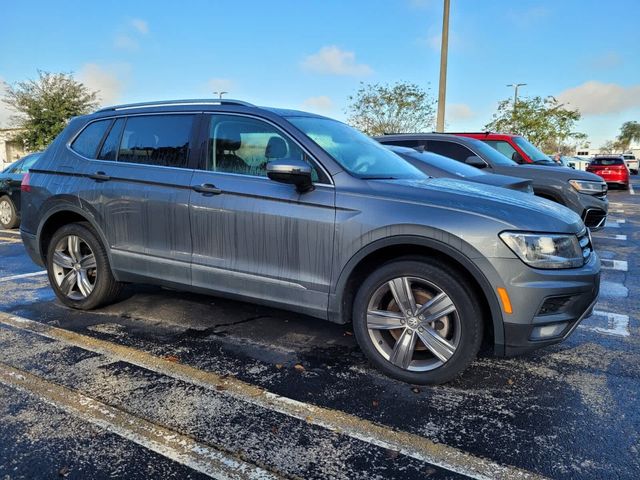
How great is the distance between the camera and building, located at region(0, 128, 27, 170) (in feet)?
133

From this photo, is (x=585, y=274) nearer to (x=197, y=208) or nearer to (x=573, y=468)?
(x=573, y=468)

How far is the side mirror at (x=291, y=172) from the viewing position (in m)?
3.26

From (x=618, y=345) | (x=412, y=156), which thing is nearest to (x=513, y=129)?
(x=412, y=156)

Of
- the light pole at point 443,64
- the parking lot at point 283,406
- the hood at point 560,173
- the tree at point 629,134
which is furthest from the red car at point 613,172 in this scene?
the tree at point 629,134

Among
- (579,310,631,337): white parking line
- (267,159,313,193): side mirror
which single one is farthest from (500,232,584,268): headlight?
(579,310,631,337): white parking line

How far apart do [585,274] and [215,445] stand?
7.55 feet

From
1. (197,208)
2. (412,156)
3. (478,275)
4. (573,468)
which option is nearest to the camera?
(573,468)

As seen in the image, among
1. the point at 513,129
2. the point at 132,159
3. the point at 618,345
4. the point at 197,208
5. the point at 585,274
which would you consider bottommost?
the point at 618,345

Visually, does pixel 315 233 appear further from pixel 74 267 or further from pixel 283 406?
pixel 74 267

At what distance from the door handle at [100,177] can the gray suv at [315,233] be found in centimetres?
1

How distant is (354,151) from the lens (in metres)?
3.89

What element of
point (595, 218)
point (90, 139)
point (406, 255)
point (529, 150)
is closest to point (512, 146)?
point (529, 150)

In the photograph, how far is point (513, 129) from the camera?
3362 cm

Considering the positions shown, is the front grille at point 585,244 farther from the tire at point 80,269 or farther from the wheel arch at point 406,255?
the tire at point 80,269
